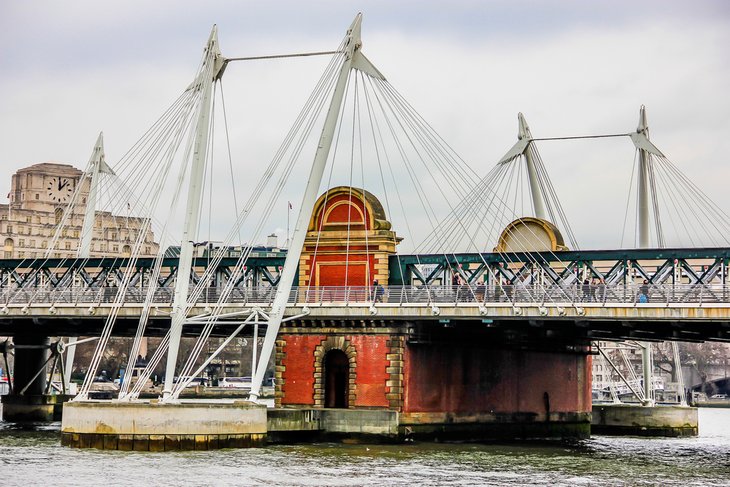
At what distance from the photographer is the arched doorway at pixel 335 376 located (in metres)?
91.8

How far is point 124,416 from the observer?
76.6 metres

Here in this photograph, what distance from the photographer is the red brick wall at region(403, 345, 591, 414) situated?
297ft

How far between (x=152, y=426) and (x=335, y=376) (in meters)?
18.4

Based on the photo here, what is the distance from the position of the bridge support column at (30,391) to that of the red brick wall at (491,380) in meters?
37.4

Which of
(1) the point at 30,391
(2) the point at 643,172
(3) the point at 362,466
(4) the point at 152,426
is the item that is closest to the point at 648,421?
(2) the point at 643,172

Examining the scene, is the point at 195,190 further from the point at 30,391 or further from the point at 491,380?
the point at 30,391

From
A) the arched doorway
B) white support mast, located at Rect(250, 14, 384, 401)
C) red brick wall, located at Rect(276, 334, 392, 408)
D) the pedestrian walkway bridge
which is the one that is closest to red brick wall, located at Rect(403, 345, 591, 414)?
red brick wall, located at Rect(276, 334, 392, 408)

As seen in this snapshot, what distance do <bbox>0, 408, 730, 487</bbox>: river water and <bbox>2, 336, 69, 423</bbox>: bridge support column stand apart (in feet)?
88.4

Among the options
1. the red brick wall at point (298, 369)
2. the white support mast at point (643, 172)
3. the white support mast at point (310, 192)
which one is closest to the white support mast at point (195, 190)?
the white support mast at point (310, 192)

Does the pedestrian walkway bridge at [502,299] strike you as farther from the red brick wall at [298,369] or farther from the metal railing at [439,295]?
the red brick wall at [298,369]

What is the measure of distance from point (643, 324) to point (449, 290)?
39.6ft

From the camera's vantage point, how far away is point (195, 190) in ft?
269

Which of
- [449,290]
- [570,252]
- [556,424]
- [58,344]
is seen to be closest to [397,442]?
[449,290]

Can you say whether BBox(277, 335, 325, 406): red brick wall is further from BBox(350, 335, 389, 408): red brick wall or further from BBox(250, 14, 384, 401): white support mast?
BBox(250, 14, 384, 401): white support mast
